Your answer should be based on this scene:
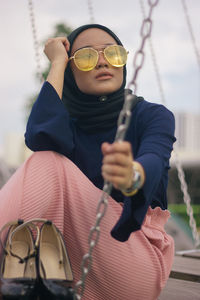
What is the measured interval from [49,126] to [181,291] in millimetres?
801

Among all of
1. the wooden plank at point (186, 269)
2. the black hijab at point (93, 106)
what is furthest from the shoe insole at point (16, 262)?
the wooden plank at point (186, 269)

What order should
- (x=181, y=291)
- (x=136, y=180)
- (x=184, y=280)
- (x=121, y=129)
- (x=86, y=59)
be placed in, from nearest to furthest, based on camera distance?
(x=121, y=129)
(x=136, y=180)
(x=86, y=59)
(x=181, y=291)
(x=184, y=280)

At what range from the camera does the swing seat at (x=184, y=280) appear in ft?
5.42

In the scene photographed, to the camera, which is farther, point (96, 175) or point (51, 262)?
point (96, 175)

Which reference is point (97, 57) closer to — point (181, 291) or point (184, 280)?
point (181, 291)

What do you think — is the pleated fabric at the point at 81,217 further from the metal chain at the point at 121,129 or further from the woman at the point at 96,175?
the metal chain at the point at 121,129

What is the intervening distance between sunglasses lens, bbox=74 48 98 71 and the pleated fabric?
32cm

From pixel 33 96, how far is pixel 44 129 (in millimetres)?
10607

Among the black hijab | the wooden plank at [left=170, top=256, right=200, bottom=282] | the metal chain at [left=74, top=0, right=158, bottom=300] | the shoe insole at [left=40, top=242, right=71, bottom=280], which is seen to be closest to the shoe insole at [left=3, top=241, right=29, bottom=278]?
the shoe insole at [left=40, top=242, right=71, bottom=280]

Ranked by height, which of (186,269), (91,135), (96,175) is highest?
(91,135)

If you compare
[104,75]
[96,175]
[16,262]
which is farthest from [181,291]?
[104,75]

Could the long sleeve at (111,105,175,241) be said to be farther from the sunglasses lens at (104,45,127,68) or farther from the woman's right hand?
the woman's right hand

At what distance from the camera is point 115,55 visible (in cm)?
148

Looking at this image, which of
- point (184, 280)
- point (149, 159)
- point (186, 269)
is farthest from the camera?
point (186, 269)
